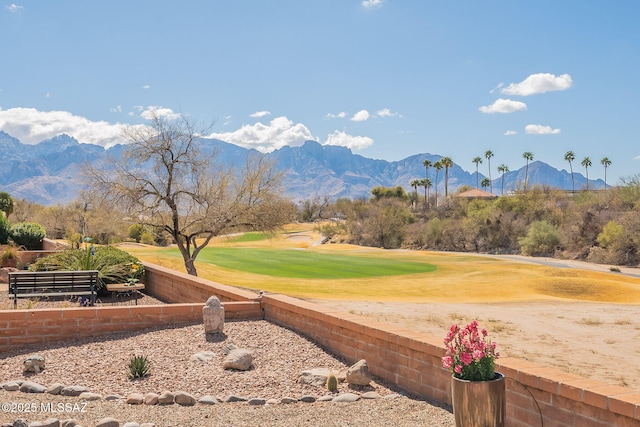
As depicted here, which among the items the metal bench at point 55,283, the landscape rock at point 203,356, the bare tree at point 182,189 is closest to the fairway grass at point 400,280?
the bare tree at point 182,189

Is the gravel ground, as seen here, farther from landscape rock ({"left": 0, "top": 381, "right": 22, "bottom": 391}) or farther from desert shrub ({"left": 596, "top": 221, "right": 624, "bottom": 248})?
desert shrub ({"left": 596, "top": 221, "right": 624, "bottom": 248})

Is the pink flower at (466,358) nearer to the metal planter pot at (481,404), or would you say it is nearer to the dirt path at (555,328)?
the metal planter pot at (481,404)

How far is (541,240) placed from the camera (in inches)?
2689

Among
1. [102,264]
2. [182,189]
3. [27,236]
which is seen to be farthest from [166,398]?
[27,236]

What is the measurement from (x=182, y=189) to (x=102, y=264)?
26.6ft

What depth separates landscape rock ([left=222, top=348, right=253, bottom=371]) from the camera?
311 inches

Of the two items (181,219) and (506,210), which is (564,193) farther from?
(181,219)

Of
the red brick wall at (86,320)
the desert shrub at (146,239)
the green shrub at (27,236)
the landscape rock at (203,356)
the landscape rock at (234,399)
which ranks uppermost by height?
the green shrub at (27,236)

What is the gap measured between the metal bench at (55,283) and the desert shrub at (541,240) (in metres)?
61.7

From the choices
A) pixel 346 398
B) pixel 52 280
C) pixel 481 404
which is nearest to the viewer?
pixel 481 404

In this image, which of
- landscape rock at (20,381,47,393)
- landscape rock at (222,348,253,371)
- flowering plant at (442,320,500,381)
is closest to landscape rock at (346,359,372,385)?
landscape rock at (222,348,253,371)

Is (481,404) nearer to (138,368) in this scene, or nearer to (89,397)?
(89,397)

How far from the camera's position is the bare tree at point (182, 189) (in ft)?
77.9

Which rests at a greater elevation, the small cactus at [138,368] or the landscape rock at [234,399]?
the small cactus at [138,368]
